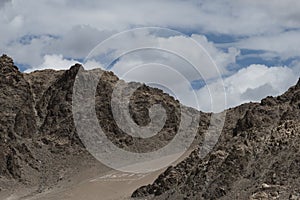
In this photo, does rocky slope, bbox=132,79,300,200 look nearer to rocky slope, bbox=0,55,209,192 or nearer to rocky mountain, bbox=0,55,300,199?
rocky mountain, bbox=0,55,300,199

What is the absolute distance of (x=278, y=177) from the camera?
43531mm

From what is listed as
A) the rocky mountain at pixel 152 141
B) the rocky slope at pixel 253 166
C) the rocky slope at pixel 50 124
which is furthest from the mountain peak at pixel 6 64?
the rocky slope at pixel 253 166

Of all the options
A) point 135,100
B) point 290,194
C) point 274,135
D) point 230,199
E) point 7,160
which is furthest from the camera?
point 135,100

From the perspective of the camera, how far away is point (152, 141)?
95.8 m

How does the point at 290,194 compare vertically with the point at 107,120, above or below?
below

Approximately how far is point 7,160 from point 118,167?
1381 centimetres

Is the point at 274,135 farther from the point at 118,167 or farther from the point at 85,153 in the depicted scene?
the point at 85,153

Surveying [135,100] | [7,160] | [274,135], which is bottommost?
[274,135]

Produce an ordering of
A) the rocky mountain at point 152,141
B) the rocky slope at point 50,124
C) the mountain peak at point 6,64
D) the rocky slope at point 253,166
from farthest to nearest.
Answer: the mountain peak at point 6,64 < the rocky slope at point 50,124 < the rocky mountain at point 152,141 < the rocky slope at point 253,166

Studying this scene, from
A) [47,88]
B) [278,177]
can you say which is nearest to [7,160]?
[47,88]

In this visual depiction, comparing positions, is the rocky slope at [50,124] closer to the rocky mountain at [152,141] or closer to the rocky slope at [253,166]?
A: the rocky mountain at [152,141]

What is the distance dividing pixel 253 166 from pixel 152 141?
4875 cm

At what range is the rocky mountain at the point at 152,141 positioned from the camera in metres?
46.6

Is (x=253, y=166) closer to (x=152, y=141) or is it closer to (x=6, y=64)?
(x=152, y=141)
